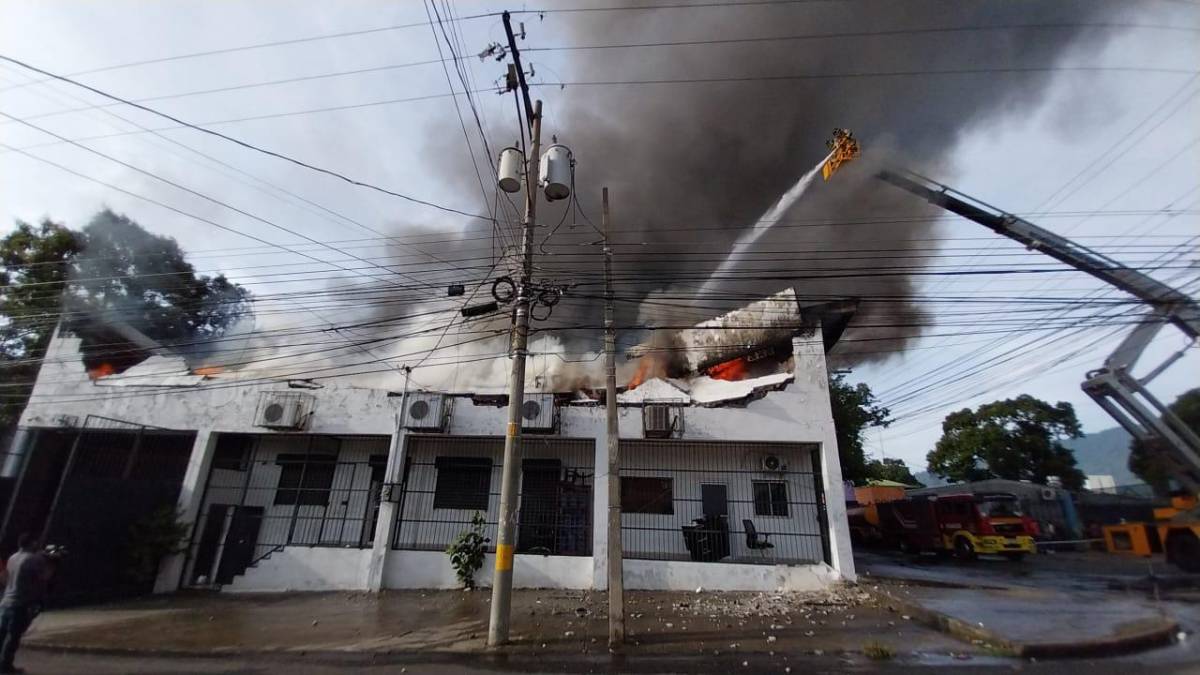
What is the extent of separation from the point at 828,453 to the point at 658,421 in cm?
400

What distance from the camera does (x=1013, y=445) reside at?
3334cm

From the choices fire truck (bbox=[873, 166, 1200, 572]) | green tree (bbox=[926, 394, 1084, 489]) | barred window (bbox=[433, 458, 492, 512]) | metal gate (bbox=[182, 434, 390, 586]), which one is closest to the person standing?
metal gate (bbox=[182, 434, 390, 586])

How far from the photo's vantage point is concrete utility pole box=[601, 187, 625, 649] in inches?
271

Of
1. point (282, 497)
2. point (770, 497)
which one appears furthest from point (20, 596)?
point (770, 497)

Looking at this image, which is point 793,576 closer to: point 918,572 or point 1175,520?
point 918,572

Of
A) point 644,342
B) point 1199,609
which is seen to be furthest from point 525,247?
point 1199,609

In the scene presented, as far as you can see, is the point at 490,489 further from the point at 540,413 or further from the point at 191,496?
the point at 191,496

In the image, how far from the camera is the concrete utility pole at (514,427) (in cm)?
694

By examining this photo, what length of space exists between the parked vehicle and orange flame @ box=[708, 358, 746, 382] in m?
9.65

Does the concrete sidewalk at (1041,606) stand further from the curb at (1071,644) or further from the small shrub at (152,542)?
the small shrub at (152,542)

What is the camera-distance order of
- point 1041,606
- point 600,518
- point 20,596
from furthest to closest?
point 600,518 → point 1041,606 → point 20,596

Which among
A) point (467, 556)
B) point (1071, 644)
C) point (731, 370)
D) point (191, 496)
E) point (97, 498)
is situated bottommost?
point (1071, 644)

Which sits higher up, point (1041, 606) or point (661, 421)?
point (661, 421)

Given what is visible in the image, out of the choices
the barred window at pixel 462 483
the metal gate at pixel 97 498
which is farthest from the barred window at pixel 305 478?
the barred window at pixel 462 483
